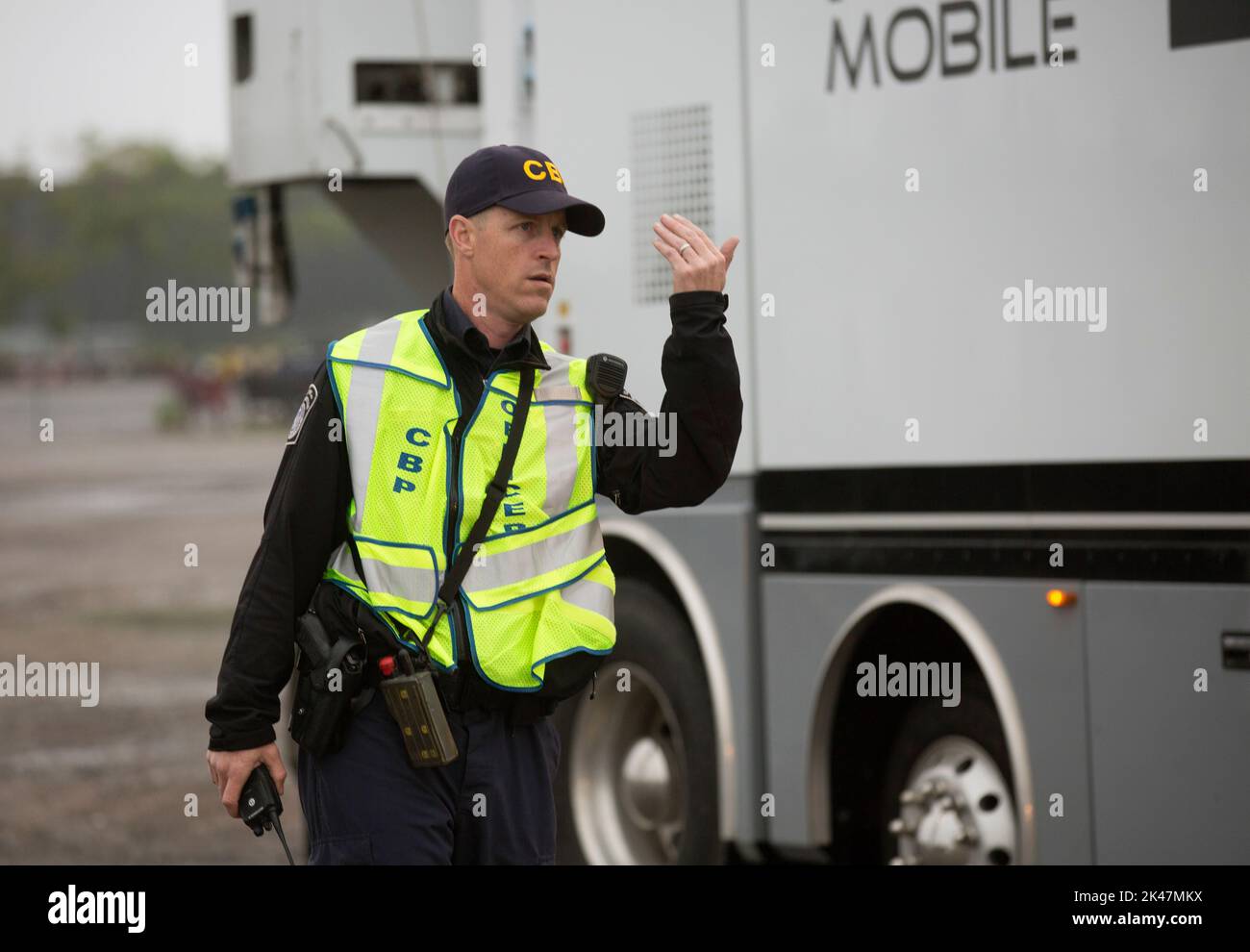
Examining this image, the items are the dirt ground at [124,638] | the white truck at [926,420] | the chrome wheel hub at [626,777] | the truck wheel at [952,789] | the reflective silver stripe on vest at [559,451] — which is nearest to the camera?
the reflective silver stripe on vest at [559,451]

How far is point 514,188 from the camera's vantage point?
3.69 meters

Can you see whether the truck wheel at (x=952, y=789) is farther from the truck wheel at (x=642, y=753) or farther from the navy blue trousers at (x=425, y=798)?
the navy blue trousers at (x=425, y=798)

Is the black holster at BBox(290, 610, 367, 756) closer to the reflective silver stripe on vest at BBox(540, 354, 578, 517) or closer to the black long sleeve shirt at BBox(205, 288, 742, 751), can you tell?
the black long sleeve shirt at BBox(205, 288, 742, 751)

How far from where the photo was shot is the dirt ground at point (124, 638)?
8.22m

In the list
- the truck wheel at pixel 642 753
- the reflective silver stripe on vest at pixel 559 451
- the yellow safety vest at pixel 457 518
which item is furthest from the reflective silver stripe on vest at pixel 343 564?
the truck wheel at pixel 642 753

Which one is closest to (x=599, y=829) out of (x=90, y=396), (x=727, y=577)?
(x=727, y=577)

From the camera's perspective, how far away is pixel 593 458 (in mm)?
3805

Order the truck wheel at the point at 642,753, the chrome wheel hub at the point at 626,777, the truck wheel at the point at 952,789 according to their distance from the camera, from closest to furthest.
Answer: the truck wheel at the point at 952,789
the truck wheel at the point at 642,753
the chrome wheel hub at the point at 626,777

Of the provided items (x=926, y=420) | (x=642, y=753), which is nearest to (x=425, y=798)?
(x=926, y=420)

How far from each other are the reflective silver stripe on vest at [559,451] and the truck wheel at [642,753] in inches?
88.7

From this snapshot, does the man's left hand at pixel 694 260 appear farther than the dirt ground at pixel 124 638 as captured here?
A: No
